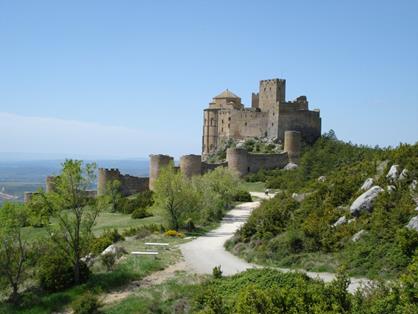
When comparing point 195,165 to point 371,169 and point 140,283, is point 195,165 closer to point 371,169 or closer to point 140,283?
Result: point 371,169

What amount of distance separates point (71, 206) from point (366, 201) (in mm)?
10869

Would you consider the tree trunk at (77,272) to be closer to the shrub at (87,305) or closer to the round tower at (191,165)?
the shrub at (87,305)

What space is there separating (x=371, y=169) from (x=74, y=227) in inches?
493

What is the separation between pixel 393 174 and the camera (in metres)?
21.0

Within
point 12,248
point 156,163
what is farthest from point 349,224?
point 156,163

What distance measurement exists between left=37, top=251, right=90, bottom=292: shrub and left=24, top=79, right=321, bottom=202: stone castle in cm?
2622

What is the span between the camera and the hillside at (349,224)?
16.4 metres

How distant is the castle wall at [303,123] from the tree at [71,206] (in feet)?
130

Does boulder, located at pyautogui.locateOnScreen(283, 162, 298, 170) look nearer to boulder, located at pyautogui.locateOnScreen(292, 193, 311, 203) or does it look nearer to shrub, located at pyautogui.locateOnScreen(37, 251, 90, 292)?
boulder, located at pyautogui.locateOnScreen(292, 193, 311, 203)

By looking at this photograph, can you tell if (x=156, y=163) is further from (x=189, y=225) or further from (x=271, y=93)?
(x=189, y=225)

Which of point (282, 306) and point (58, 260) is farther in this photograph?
point (58, 260)

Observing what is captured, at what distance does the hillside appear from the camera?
16.4m

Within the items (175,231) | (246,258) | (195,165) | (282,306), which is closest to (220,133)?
(195,165)

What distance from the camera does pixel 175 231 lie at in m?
27.2
